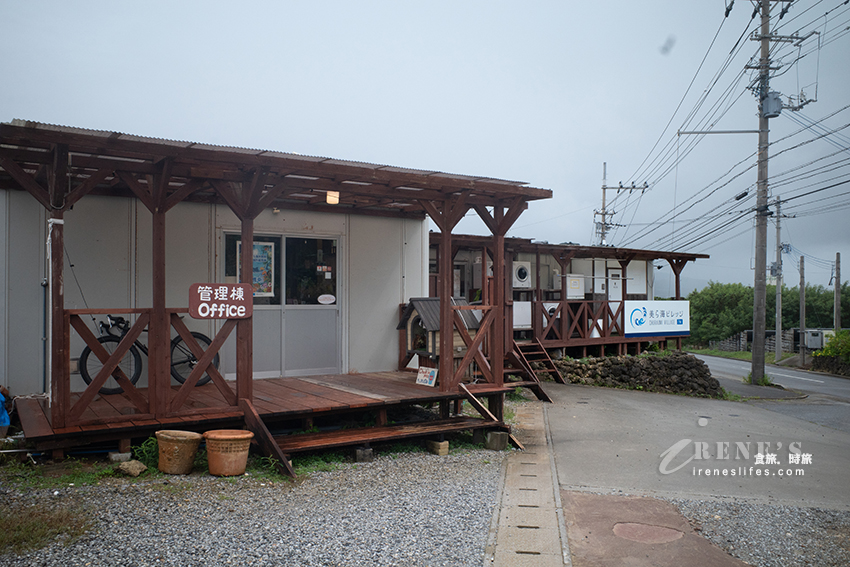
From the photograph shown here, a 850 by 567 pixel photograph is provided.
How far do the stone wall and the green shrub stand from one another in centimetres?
1151

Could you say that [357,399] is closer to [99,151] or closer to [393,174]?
[393,174]

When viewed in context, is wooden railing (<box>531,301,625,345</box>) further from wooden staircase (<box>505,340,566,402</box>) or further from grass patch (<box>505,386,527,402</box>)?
grass patch (<box>505,386,527,402</box>)

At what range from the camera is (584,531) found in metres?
4.47

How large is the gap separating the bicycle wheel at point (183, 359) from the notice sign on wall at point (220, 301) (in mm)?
1679

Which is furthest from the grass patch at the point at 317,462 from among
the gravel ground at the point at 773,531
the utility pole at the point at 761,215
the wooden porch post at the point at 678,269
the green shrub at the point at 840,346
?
the green shrub at the point at 840,346

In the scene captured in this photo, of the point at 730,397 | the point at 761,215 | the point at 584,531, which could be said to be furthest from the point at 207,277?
the point at 761,215

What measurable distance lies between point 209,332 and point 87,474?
2780 millimetres

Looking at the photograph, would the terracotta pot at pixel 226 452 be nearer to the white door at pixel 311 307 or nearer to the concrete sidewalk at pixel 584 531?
the concrete sidewalk at pixel 584 531

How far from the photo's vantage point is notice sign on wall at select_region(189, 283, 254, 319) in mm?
5512

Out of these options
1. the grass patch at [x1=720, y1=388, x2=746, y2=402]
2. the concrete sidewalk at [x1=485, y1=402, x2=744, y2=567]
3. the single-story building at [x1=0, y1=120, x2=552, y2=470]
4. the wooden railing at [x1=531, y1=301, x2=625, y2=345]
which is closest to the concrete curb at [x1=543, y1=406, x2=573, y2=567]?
the concrete sidewalk at [x1=485, y1=402, x2=744, y2=567]

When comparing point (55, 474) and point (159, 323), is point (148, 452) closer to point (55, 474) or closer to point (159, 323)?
point (55, 474)

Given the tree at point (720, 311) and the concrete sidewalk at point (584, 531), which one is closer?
the concrete sidewalk at point (584, 531)

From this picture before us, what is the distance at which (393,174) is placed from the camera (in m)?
6.31

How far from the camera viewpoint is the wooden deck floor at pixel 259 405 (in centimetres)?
511
